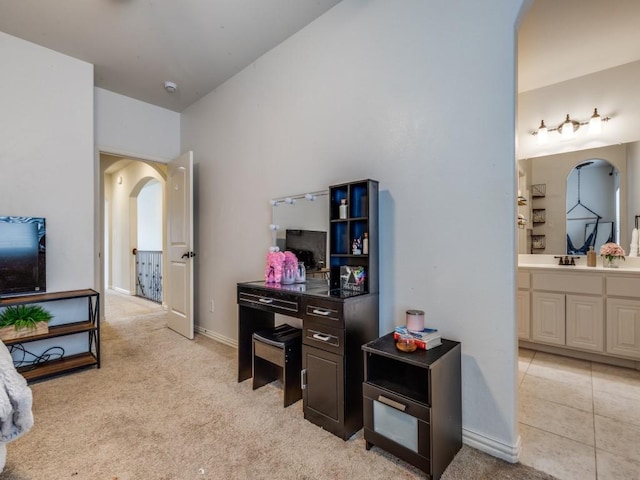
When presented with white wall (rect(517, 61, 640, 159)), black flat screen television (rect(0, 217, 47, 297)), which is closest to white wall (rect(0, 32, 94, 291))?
black flat screen television (rect(0, 217, 47, 297))

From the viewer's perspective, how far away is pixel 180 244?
144 inches

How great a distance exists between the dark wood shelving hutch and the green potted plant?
6cm

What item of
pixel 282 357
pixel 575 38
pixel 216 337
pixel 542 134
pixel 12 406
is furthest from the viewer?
pixel 216 337

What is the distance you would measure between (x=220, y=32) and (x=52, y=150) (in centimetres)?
191

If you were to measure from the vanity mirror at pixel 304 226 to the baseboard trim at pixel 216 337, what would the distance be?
49.6 inches

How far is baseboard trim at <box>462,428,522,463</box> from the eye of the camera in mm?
1537

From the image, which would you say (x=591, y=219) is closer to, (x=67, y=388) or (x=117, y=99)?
(x=67, y=388)

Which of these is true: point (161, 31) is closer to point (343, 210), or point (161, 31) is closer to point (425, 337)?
point (343, 210)

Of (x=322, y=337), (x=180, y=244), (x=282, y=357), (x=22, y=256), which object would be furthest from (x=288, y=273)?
(x=22, y=256)

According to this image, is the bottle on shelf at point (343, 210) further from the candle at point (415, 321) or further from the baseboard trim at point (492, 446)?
the baseboard trim at point (492, 446)

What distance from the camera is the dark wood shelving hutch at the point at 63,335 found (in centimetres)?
242

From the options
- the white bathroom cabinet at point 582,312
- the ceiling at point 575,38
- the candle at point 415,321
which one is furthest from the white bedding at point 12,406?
the ceiling at point 575,38

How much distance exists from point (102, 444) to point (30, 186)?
239 cm

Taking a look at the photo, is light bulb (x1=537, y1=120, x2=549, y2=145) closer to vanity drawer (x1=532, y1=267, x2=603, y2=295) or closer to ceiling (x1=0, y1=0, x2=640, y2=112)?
ceiling (x1=0, y1=0, x2=640, y2=112)
